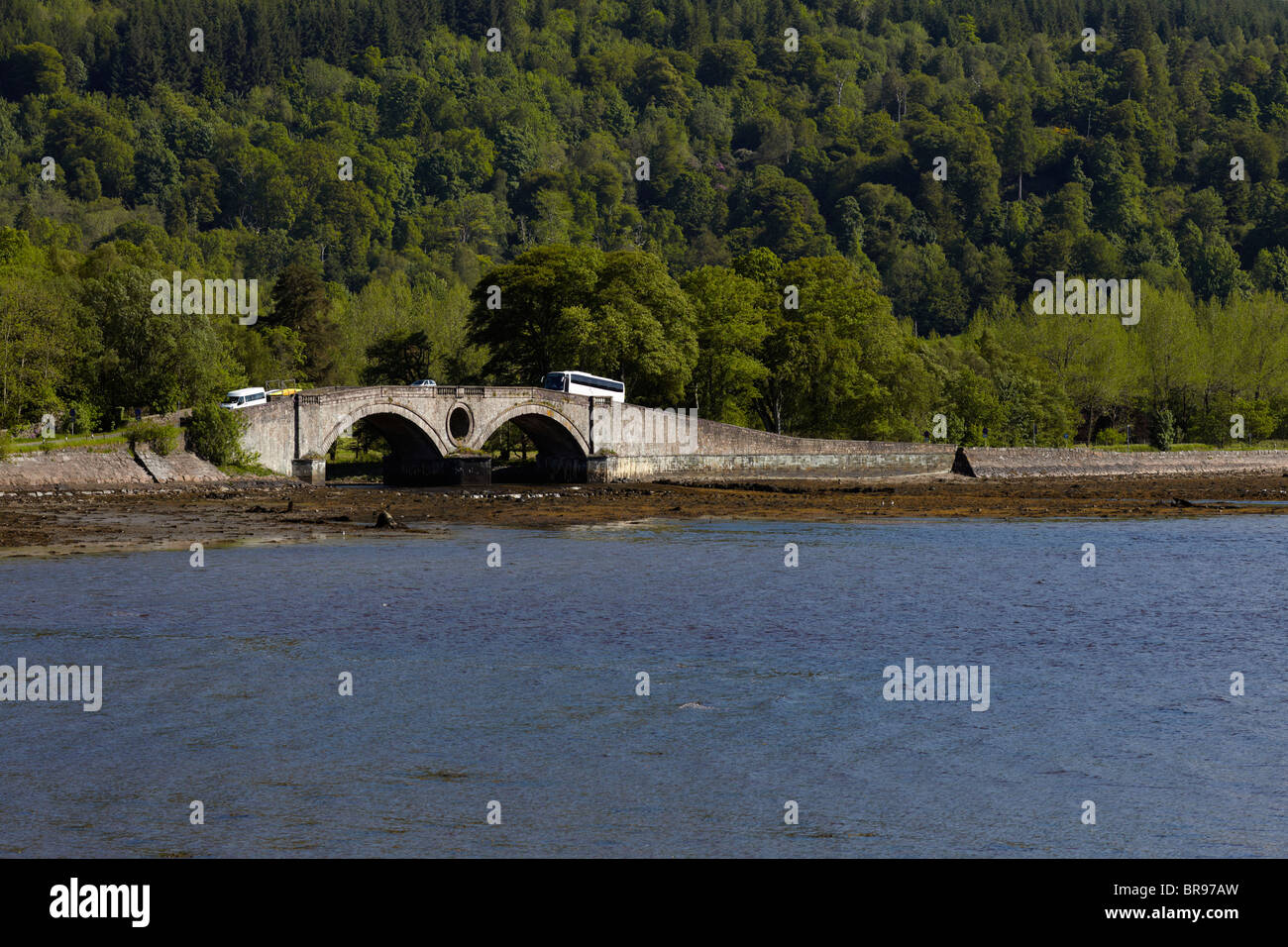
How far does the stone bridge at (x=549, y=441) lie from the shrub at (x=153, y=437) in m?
4.04

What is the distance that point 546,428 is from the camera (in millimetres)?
80438

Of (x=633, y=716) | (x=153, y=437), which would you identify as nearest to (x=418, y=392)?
(x=153, y=437)

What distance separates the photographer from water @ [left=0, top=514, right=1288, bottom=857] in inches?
580

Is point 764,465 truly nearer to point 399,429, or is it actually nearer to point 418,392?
point 399,429

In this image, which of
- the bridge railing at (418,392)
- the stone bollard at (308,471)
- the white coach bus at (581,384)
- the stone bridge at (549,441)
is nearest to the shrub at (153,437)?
the stone bridge at (549,441)

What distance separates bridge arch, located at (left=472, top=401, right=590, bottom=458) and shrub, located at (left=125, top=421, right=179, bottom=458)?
1826cm

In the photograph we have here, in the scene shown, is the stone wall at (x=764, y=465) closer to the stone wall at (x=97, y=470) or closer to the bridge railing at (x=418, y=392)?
the bridge railing at (x=418, y=392)

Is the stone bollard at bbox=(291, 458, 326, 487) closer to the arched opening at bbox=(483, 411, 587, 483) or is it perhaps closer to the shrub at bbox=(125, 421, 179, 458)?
the shrub at bbox=(125, 421, 179, 458)

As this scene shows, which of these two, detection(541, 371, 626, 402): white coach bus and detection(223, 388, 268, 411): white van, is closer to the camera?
detection(223, 388, 268, 411): white van

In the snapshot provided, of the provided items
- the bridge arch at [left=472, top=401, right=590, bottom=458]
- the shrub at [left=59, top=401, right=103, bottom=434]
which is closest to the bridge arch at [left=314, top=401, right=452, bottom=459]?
the bridge arch at [left=472, top=401, right=590, bottom=458]

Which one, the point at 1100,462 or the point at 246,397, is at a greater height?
the point at 246,397

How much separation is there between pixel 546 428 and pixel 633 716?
6099 centimetres

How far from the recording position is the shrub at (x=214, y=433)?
64188mm
